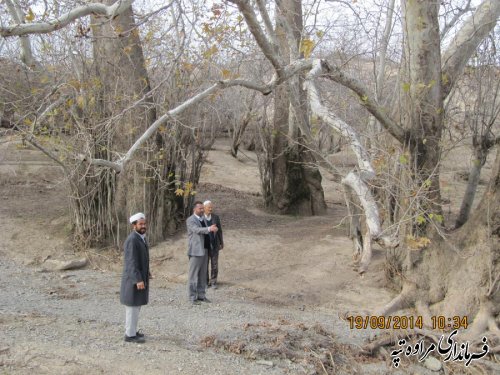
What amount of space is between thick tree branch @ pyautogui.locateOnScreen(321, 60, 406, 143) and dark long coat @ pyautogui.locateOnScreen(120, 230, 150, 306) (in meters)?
3.01

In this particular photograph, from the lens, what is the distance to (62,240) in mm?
11305

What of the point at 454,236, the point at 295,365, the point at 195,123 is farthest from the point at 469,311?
the point at 195,123

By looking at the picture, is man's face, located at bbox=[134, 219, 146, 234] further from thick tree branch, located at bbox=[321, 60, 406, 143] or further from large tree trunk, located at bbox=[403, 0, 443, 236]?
large tree trunk, located at bbox=[403, 0, 443, 236]

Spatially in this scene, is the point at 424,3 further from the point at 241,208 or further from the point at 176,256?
the point at 241,208

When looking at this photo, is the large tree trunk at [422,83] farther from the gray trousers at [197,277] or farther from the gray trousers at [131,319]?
the gray trousers at [131,319]

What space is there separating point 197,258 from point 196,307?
70cm

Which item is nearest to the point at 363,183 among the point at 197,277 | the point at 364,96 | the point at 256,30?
the point at 256,30

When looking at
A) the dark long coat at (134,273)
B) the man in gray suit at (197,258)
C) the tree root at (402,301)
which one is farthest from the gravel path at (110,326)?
the tree root at (402,301)

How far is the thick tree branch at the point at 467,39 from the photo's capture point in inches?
319

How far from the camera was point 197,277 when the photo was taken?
8430 millimetres

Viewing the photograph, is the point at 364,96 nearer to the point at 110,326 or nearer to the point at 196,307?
the point at 196,307

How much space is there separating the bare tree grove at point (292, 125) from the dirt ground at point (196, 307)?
1.90 ft

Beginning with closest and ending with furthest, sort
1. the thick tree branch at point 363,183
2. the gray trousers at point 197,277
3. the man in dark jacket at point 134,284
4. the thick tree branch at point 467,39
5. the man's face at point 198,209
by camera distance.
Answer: the thick tree branch at point 363,183, the man in dark jacket at point 134,284, the thick tree branch at point 467,39, the gray trousers at point 197,277, the man's face at point 198,209

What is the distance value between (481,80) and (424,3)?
2192mm
